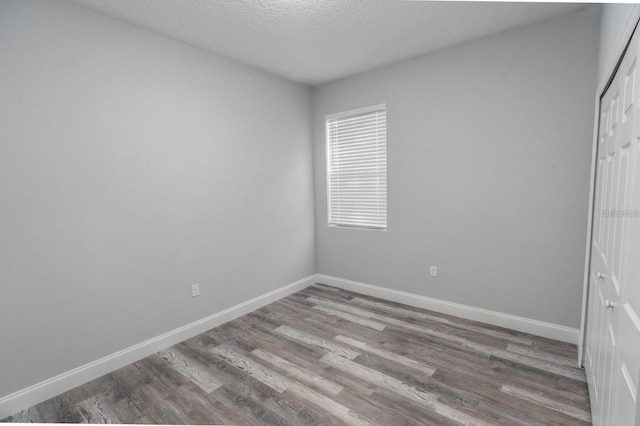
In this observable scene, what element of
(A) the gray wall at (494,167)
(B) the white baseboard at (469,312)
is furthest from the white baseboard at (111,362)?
(A) the gray wall at (494,167)

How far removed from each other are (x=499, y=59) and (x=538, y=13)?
0.41 m

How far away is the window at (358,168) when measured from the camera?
3.69 metres

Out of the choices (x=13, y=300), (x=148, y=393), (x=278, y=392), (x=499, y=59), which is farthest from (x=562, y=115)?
(x=13, y=300)

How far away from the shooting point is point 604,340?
1521 millimetres

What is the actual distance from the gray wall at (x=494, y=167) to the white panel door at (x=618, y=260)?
2.01 ft

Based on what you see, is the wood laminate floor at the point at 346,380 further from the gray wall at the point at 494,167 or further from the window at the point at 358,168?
the window at the point at 358,168

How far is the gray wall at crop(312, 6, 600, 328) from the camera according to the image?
2.51m

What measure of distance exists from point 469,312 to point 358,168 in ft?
6.69

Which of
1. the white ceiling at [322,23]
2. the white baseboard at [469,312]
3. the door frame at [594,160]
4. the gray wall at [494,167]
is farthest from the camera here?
the white baseboard at [469,312]

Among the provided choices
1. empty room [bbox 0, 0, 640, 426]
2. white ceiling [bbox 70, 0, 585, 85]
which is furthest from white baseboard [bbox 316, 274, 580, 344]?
white ceiling [bbox 70, 0, 585, 85]

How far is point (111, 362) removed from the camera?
241 centimetres

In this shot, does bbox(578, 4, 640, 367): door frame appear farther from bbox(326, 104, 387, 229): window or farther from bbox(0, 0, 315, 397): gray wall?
bbox(0, 0, 315, 397): gray wall

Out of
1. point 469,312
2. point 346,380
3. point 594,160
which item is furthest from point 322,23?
point 469,312

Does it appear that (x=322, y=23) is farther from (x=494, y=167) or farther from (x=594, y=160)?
(x=594, y=160)
